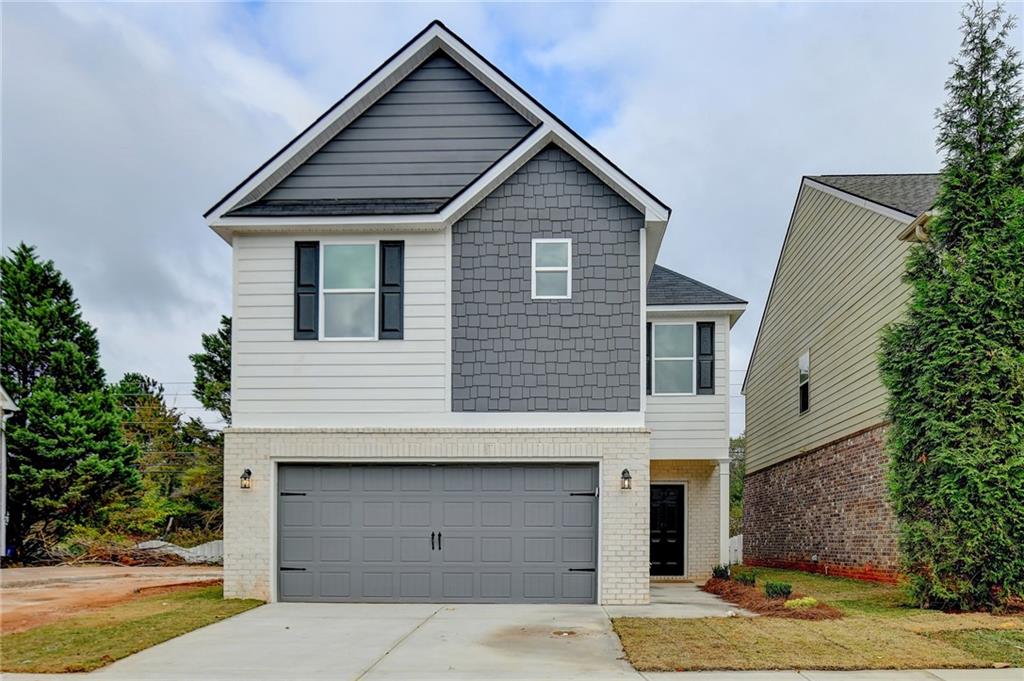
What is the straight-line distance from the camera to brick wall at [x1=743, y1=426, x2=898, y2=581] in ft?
57.0

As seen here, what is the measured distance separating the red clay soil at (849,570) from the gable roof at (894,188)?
621 centimetres

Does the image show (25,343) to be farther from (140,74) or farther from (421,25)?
(421,25)

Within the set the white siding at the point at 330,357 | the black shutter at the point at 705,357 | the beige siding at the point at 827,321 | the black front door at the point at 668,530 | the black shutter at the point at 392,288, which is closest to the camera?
the white siding at the point at 330,357

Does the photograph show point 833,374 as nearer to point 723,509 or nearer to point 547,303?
point 723,509

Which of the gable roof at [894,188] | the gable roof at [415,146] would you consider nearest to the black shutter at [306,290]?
the gable roof at [415,146]

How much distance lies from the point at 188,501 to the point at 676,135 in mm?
18754

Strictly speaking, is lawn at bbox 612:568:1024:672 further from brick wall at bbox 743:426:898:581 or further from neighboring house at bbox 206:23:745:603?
brick wall at bbox 743:426:898:581

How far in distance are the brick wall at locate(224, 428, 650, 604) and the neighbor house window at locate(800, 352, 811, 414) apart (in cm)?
975

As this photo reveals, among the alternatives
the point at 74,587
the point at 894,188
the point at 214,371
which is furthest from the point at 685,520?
the point at 214,371

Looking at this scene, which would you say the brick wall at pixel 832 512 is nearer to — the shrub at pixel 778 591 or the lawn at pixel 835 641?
the shrub at pixel 778 591

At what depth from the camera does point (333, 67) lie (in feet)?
63.1

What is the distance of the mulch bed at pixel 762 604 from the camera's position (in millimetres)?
12125

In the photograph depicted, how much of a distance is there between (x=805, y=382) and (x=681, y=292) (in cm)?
483

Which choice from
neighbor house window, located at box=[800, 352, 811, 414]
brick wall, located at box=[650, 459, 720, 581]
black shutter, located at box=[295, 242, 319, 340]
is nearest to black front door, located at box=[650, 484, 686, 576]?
brick wall, located at box=[650, 459, 720, 581]
